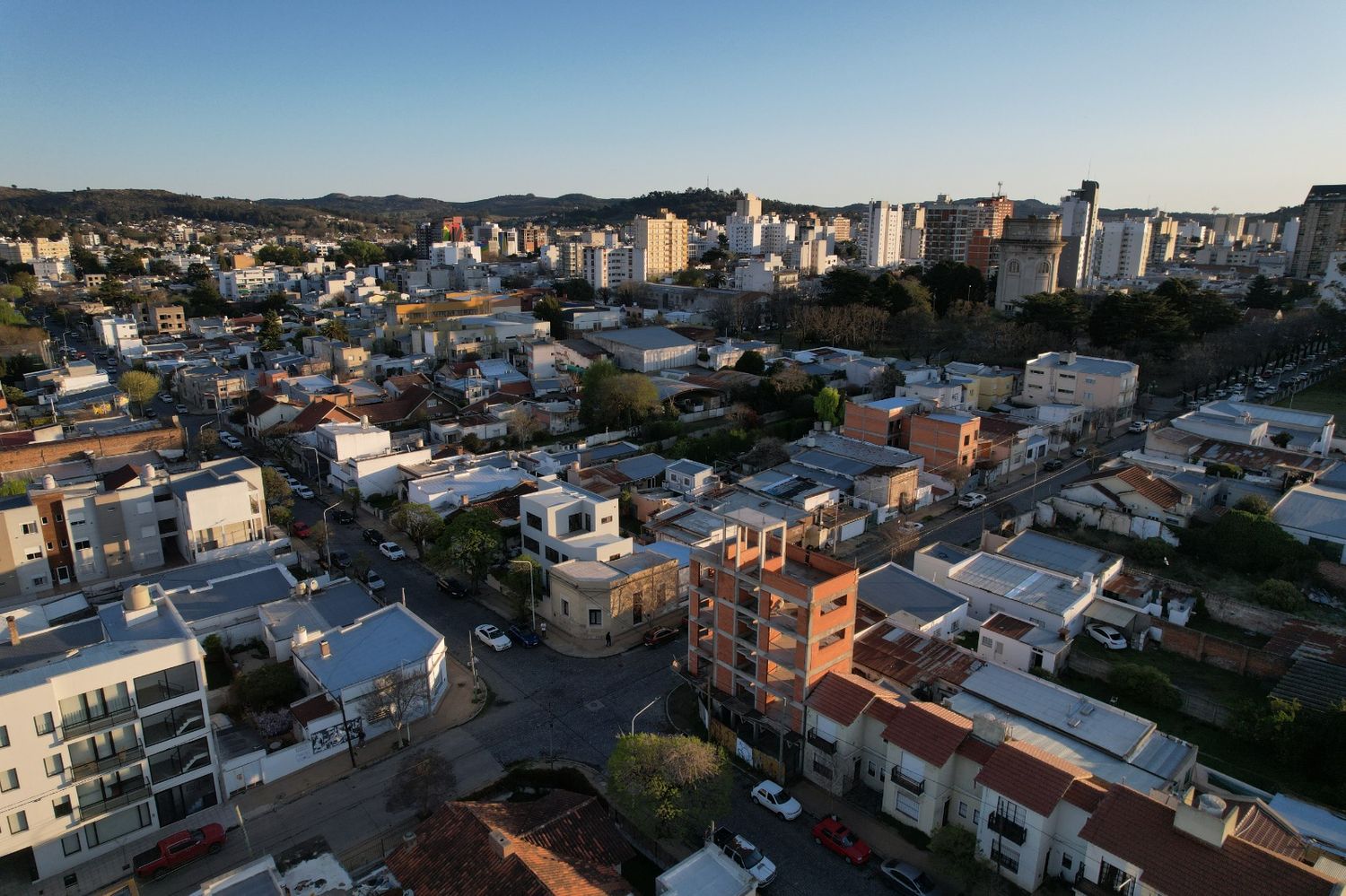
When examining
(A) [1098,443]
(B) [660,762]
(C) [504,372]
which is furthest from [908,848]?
(C) [504,372]

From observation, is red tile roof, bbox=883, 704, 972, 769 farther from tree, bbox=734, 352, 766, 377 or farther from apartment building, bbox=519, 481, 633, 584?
tree, bbox=734, 352, 766, 377

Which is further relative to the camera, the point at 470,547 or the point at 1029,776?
the point at 470,547

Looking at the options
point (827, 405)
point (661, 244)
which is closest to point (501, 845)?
point (827, 405)

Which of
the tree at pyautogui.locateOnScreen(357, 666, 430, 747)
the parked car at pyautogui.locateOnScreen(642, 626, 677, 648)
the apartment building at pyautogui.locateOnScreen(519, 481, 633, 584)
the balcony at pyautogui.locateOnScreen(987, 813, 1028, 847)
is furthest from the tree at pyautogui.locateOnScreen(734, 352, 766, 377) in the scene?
the balcony at pyautogui.locateOnScreen(987, 813, 1028, 847)

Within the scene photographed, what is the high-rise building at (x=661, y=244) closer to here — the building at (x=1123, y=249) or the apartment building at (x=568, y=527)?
the building at (x=1123, y=249)

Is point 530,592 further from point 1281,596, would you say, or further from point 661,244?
point 661,244

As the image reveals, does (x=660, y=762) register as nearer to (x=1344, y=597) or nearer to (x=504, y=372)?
(x=1344, y=597)
